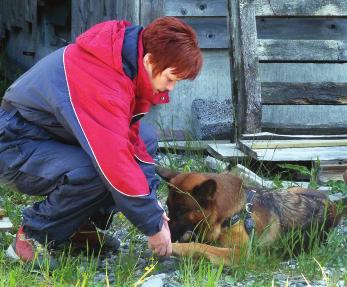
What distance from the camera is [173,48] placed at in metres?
4.18

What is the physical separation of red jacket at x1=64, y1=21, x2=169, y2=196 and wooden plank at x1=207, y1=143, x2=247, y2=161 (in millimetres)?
2573

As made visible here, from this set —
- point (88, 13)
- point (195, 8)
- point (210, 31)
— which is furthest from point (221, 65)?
point (88, 13)

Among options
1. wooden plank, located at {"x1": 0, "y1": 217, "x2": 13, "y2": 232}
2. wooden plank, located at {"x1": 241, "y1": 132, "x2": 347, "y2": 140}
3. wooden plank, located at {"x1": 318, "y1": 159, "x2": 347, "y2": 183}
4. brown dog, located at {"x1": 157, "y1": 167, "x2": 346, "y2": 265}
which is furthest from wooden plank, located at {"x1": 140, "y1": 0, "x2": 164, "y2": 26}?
brown dog, located at {"x1": 157, "y1": 167, "x2": 346, "y2": 265}

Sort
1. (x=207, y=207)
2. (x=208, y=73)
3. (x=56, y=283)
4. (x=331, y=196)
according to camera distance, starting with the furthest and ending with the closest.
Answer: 1. (x=208, y=73)
2. (x=331, y=196)
3. (x=207, y=207)
4. (x=56, y=283)

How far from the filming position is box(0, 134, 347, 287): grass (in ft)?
13.6

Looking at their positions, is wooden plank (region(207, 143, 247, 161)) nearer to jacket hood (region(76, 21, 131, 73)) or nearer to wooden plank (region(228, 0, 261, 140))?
wooden plank (region(228, 0, 261, 140))

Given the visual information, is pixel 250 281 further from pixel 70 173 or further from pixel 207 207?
pixel 70 173

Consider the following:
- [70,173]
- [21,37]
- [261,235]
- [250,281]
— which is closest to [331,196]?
[261,235]

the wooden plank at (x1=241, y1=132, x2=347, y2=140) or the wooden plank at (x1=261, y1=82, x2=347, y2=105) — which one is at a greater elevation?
the wooden plank at (x1=261, y1=82, x2=347, y2=105)

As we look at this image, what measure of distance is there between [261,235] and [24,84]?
1.55m

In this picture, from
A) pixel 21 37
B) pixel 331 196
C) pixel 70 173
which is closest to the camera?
pixel 70 173

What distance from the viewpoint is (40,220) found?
14.9 feet

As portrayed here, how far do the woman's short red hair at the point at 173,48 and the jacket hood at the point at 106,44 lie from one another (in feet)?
0.46

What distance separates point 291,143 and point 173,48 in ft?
9.74
